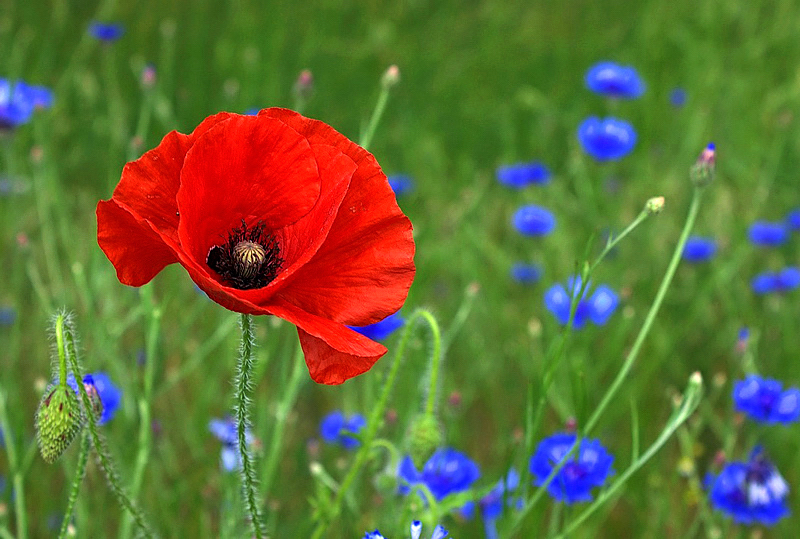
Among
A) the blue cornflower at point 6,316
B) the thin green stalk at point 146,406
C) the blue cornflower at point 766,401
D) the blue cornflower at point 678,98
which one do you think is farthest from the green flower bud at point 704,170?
the blue cornflower at point 678,98

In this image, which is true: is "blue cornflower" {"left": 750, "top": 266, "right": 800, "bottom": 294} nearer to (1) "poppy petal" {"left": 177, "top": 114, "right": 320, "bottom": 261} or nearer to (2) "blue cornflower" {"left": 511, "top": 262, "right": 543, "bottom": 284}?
(2) "blue cornflower" {"left": 511, "top": 262, "right": 543, "bottom": 284}

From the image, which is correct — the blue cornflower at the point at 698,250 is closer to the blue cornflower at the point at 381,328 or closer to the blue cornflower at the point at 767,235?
the blue cornflower at the point at 767,235

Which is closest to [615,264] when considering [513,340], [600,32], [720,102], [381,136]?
[513,340]

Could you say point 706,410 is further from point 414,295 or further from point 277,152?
point 277,152

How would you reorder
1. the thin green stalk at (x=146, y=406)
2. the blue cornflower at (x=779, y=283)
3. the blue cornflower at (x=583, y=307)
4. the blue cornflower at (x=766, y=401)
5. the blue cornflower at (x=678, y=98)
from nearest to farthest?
the thin green stalk at (x=146, y=406)
the blue cornflower at (x=766, y=401)
the blue cornflower at (x=583, y=307)
the blue cornflower at (x=779, y=283)
the blue cornflower at (x=678, y=98)

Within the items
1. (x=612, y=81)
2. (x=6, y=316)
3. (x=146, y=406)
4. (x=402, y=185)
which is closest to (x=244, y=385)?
(x=146, y=406)

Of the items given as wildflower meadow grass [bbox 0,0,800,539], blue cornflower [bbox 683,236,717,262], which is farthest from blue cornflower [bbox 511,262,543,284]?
blue cornflower [bbox 683,236,717,262]

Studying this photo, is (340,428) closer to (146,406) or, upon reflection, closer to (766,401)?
(146,406)
